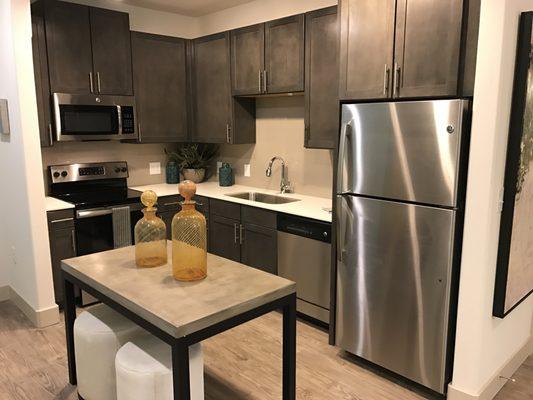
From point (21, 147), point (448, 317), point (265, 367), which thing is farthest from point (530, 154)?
point (21, 147)

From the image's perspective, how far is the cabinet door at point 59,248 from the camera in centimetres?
337

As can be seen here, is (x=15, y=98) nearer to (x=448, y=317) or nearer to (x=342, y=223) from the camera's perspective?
(x=342, y=223)

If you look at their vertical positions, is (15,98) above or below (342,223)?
above

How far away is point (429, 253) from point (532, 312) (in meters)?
1.18

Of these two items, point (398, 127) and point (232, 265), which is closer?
point (232, 265)

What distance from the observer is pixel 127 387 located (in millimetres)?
1855

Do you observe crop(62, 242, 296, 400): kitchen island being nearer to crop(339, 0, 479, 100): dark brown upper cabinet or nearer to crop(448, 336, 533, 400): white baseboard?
crop(448, 336, 533, 400): white baseboard

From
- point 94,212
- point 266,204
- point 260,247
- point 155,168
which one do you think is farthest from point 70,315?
point 155,168

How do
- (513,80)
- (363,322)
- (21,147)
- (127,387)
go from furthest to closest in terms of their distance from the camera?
(21,147) → (363,322) → (513,80) → (127,387)

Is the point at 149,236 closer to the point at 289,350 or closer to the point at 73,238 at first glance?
the point at 289,350

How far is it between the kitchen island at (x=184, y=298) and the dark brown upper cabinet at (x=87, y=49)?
1.94 meters

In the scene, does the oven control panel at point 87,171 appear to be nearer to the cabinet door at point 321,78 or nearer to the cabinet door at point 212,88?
the cabinet door at point 212,88

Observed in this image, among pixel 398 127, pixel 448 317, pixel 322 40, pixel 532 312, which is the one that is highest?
pixel 322 40

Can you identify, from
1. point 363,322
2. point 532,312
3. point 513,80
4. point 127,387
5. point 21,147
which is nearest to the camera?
point 127,387
